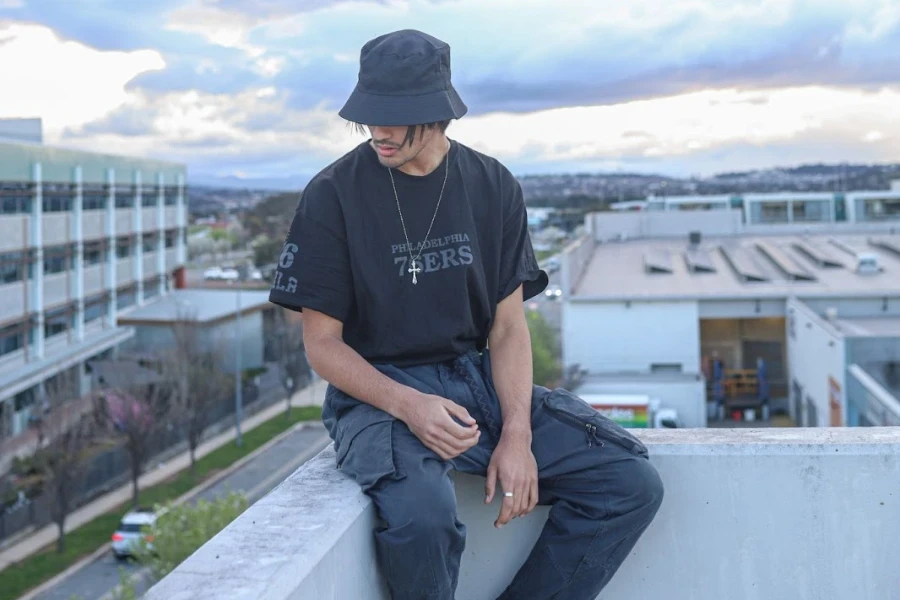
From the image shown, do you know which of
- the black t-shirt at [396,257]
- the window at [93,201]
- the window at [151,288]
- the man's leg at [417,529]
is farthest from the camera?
the window at [151,288]

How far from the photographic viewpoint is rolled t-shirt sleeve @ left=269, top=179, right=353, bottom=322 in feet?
7.34

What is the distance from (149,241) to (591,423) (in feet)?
116

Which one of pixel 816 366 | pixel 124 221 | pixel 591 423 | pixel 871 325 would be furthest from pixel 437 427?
pixel 124 221

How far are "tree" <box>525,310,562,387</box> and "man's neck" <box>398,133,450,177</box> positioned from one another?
19188 mm

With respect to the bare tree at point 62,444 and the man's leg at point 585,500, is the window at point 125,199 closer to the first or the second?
the bare tree at point 62,444

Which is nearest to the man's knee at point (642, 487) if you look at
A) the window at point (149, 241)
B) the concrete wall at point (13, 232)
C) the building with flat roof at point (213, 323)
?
the concrete wall at point (13, 232)

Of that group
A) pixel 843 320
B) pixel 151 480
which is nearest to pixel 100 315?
pixel 151 480

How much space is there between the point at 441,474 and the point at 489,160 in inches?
33.4

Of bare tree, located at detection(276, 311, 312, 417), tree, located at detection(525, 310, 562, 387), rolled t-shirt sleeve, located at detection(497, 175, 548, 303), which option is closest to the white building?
tree, located at detection(525, 310, 562, 387)

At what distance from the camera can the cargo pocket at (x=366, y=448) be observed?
2.12 meters

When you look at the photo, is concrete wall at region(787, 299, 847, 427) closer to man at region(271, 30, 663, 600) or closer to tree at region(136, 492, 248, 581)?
tree at region(136, 492, 248, 581)

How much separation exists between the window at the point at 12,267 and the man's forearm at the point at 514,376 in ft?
Answer: 79.7

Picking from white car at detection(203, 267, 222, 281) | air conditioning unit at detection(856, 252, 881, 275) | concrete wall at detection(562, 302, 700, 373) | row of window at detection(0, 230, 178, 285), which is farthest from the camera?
white car at detection(203, 267, 222, 281)

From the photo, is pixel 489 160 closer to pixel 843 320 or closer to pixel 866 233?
pixel 843 320
